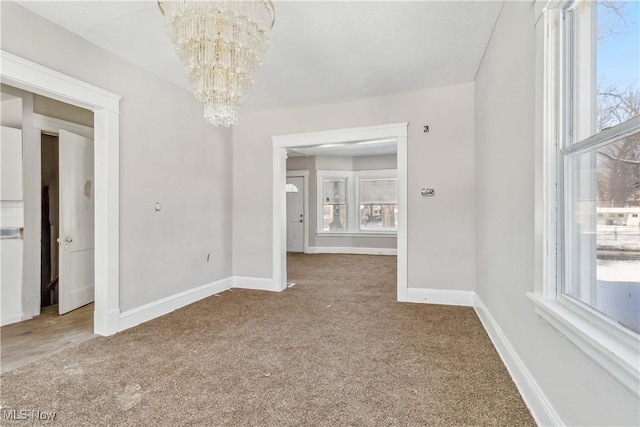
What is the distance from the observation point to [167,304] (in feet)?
11.7

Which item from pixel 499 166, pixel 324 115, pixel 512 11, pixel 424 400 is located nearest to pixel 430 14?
pixel 512 11

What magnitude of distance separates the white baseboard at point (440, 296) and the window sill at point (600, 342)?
240 centimetres

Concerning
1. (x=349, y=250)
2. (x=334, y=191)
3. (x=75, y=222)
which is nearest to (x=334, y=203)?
(x=334, y=191)

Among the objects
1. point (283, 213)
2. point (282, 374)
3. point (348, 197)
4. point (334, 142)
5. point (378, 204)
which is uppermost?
point (334, 142)

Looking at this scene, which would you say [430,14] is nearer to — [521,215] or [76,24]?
[521,215]

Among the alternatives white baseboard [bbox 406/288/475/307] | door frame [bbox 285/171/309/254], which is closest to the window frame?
door frame [bbox 285/171/309/254]

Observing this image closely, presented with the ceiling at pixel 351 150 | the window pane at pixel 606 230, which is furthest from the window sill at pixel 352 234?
the window pane at pixel 606 230

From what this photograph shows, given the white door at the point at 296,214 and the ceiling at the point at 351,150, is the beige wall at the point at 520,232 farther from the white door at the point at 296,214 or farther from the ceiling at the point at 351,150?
the white door at the point at 296,214

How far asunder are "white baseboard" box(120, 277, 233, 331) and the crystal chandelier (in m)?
2.24

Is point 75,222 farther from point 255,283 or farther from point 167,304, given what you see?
point 255,283

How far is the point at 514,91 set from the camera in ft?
6.81

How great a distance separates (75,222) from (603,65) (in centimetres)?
460

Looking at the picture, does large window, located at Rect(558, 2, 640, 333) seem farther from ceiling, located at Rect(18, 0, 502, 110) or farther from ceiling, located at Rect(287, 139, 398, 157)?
ceiling, located at Rect(287, 139, 398, 157)

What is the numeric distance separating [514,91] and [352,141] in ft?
7.55
